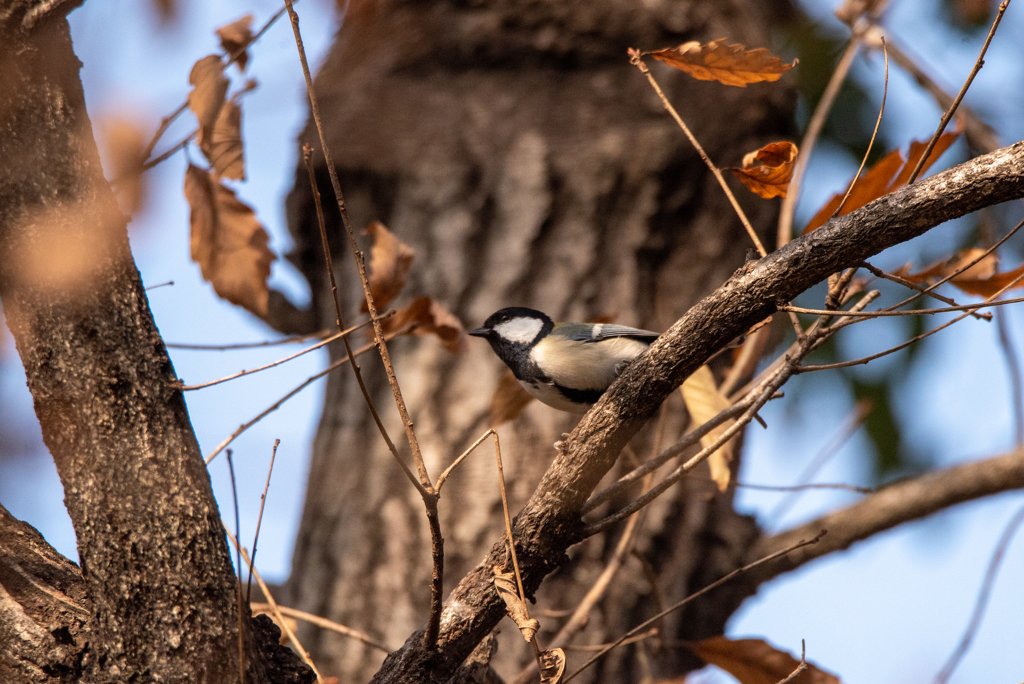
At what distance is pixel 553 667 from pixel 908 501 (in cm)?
232

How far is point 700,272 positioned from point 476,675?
2309 millimetres

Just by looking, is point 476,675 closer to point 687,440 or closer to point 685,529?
point 687,440

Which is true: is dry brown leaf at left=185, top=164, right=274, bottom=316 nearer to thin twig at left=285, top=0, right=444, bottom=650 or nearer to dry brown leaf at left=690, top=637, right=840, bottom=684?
thin twig at left=285, top=0, right=444, bottom=650

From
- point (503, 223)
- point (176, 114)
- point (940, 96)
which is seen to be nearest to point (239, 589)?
point (176, 114)

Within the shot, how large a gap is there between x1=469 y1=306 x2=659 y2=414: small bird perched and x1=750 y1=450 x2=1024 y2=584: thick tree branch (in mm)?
1162

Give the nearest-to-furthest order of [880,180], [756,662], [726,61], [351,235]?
[351,235] → [726,61] → [880,180] → [756,662]

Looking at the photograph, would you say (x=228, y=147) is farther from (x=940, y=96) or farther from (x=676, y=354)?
(x=940, y=96)

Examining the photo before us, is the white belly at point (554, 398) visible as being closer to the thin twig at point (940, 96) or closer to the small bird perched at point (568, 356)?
the small bird perched at point (568, 356)

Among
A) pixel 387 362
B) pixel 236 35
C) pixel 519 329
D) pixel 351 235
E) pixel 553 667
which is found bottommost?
pixel 553 667

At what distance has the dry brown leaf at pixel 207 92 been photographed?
204 cm

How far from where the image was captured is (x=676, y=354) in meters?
1.49

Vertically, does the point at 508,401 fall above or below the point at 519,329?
below

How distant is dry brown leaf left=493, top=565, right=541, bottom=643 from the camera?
1.29m

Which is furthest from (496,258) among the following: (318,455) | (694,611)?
(694,611)
